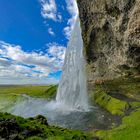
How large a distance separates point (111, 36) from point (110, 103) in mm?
20362

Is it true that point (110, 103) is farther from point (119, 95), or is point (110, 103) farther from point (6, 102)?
point (6, 102)

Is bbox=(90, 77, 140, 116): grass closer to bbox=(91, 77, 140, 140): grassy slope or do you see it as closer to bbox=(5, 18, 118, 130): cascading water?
bbox=(91, 77, 140, 140): grassy slope

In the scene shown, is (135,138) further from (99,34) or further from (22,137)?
(99,34)

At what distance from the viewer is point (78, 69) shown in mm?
70438

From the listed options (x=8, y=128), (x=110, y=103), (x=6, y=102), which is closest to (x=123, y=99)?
(x=110, y=103)

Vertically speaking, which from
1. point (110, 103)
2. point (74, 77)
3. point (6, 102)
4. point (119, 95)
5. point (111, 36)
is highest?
point (111, 36)

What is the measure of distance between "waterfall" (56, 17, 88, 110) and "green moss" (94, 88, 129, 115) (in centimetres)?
379

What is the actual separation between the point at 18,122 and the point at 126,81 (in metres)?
28.2

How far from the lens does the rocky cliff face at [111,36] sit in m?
40.4

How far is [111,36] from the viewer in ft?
155

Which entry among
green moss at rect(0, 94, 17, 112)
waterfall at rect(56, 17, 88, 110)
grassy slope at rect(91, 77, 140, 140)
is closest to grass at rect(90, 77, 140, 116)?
grassy slope at rect(91, 77, 140, 140)

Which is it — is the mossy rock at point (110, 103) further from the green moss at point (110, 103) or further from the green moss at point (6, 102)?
the green moss at point (6, 102)

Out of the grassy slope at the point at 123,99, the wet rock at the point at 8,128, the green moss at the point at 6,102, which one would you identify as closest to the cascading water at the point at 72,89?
the green moss at the point at 6,102

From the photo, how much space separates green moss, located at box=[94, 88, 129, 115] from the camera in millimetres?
55247
